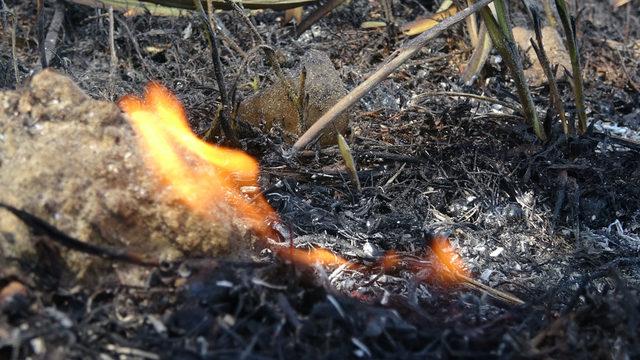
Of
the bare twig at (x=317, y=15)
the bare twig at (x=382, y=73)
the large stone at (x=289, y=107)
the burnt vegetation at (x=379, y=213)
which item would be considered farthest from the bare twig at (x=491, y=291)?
the bare twig at (x=317, y=15)

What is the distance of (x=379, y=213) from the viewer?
2826mm

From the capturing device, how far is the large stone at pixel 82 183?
1933 millimetres

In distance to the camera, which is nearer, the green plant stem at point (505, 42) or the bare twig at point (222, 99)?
the bare twig at point (222, 99)

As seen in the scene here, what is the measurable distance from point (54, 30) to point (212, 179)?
2255mm

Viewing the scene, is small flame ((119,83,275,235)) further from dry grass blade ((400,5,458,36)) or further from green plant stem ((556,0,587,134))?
dry grass blade ((400,5,458,36))

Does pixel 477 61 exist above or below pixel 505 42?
below

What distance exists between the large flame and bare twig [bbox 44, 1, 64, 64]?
0.91m

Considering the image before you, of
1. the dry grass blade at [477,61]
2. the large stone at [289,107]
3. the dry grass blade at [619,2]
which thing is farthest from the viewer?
the dry grass blade at [619,2]

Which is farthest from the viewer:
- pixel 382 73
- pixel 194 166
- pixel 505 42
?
pixel 505 42

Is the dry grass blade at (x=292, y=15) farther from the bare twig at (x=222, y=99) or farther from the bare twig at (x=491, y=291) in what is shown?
the bare twig at (x=491, y=291)

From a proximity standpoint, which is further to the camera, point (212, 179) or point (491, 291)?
point (491, 291)

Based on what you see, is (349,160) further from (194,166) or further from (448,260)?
(194,166)

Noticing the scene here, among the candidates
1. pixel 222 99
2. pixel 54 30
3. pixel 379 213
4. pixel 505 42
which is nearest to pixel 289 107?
pixel 222 99

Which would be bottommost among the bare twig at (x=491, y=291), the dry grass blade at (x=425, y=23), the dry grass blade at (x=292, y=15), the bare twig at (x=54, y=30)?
the bare twig at (x=491, y=291)
